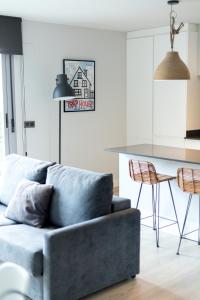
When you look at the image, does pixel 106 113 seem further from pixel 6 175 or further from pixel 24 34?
pixel 6 175

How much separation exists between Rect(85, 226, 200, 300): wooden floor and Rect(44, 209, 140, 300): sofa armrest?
0.33ft

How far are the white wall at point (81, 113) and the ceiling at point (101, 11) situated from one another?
288 millimetres

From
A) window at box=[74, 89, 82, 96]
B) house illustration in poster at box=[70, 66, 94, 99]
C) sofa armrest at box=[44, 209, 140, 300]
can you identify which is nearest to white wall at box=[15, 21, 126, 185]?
house illustration in poster at box=[70, 66, 94, 99]

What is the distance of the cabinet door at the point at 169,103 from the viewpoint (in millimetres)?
5891

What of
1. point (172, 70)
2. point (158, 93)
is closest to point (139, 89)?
point (158, 93)

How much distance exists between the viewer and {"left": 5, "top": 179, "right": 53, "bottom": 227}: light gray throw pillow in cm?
353

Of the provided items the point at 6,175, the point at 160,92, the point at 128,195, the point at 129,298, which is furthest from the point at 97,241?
the point at 160,92

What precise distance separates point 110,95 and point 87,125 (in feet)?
2.08

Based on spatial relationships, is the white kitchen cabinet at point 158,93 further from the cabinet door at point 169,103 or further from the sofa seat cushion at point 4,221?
the sofa seat cushion at point 4,221

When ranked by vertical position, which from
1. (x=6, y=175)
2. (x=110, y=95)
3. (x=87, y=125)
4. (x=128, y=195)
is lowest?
(x=128, y=195)

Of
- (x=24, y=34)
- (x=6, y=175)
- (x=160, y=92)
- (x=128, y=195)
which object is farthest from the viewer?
(x=160, y=92)

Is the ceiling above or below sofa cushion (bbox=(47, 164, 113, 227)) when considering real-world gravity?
above

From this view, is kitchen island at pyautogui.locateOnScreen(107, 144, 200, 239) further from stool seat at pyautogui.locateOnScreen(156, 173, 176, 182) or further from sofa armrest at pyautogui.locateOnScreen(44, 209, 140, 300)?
sofa armrest at pyautogui.locateOnScreen(44, 209, 140, 300)

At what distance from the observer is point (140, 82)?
650 cm
